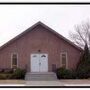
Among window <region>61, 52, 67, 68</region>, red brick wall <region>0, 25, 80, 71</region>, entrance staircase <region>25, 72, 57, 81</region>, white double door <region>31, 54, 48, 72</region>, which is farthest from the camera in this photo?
white double door <region>31, 54, 48, 72</region>

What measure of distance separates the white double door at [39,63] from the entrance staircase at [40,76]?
1.32 metres

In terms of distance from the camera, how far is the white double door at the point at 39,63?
27203 millimetres

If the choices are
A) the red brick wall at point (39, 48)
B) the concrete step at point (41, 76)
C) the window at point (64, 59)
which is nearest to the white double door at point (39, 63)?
the red brick wall at point (39, 48)

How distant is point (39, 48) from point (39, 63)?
3.79ft

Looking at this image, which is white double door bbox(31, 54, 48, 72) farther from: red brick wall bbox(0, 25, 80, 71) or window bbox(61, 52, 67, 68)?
window bbox(61, 52, 67, 68)

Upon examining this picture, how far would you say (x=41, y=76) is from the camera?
24.9m

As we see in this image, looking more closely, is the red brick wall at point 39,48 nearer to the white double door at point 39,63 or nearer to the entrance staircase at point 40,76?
the white double door at point 39,63

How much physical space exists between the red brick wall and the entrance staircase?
1.30 m

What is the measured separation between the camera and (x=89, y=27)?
96.3 ft

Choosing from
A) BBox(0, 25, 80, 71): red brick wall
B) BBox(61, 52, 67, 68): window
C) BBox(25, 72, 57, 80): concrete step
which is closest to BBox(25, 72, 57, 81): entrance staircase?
BBox(25, 72, 57, 80): concrete step

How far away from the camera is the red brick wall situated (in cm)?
2681

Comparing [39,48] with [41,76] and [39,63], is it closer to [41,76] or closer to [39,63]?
[39,63]

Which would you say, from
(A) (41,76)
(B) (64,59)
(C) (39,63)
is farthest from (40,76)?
(B) (64,59)

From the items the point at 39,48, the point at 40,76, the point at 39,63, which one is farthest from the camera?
the point at 39,63
